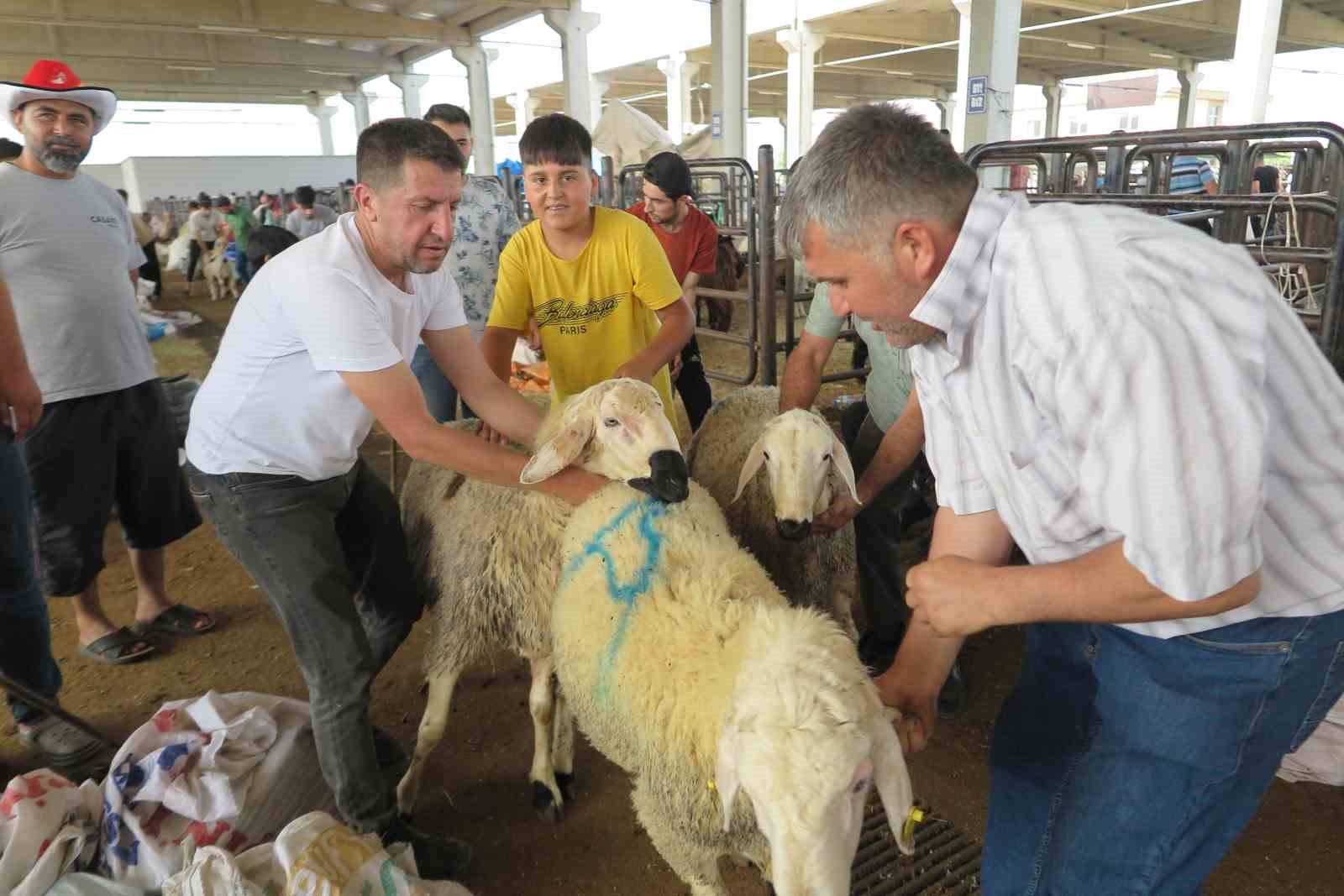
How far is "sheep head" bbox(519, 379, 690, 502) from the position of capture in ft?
6.97

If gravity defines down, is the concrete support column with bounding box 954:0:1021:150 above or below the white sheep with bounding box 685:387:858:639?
above

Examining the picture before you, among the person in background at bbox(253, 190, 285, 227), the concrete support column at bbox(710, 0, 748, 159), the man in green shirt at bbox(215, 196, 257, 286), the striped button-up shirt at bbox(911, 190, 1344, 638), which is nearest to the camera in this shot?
the striped button-up shirt at bbox(911, 190, 1344, 638)

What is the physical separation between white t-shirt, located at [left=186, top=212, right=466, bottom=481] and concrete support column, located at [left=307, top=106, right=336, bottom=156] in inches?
1333

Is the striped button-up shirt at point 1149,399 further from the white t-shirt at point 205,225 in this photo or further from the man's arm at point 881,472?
the white t-shirt at point 205,225

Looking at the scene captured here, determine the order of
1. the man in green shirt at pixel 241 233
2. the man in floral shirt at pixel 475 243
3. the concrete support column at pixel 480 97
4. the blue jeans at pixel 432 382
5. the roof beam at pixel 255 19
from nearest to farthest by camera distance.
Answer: the blue jeans at pixel 432 382 < the man in floral shirt at pixel 475 243 < the man in green shirt at pixel 241 233 < the roof beam at pixel 255 19 < the concrete support column at pixel 480 97

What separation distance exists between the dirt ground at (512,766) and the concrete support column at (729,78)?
31.8ft

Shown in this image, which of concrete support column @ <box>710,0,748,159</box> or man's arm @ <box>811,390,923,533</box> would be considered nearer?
man's arm @ <box>811,390,923,533</box>

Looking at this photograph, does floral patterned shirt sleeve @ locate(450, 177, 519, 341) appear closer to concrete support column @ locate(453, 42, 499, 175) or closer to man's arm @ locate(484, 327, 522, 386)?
man's arm @ locate(484, 327, 522, 386)

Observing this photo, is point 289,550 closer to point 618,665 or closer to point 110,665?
point 618,665

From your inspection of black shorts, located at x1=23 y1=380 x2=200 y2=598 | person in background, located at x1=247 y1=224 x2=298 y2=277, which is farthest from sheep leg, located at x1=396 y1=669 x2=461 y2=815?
person in background, located at x1=247 y1=224 x2=298 y2=277

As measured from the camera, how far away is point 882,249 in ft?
3.67

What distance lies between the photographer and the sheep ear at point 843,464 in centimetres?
247

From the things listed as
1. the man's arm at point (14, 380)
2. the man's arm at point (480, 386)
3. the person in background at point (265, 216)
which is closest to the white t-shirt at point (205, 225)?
the person in background at point (265, 216)

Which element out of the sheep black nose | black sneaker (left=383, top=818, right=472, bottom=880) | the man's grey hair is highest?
the man's grey hair
